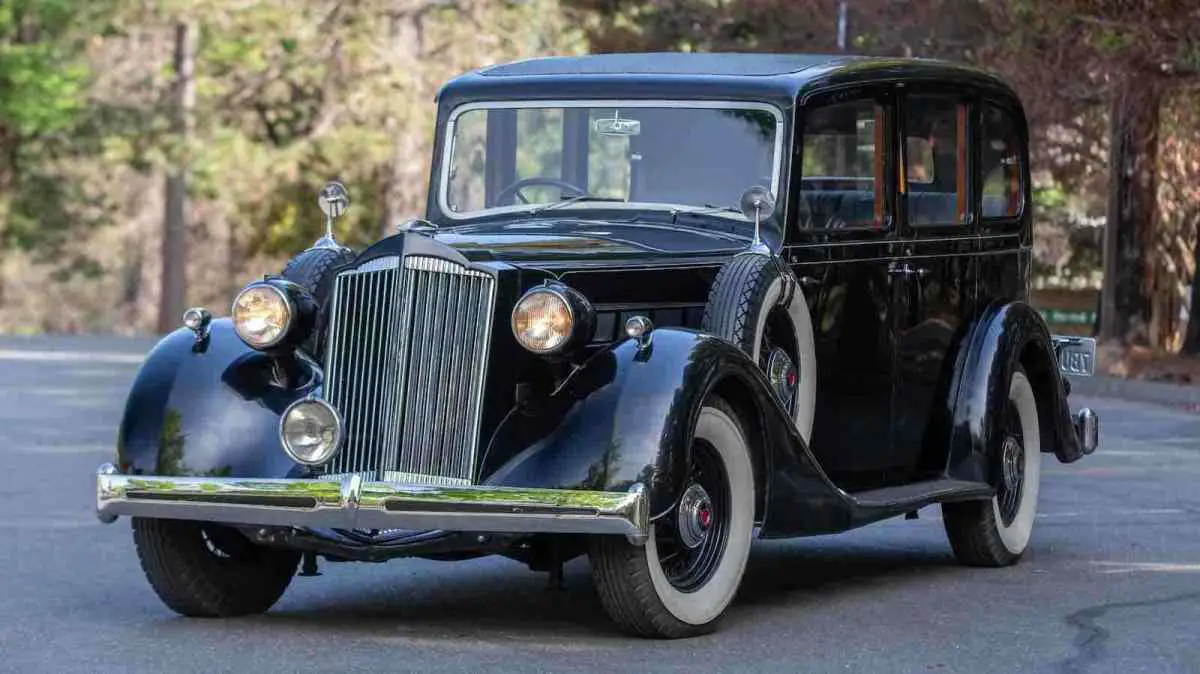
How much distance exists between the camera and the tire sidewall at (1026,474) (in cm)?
942

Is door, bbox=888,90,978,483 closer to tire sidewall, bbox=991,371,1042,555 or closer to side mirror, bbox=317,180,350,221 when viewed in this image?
tire sidewall, bbox=991,371,1042,555

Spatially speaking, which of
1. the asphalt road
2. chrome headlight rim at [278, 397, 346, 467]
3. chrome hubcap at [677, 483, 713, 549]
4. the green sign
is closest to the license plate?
the asphalt road

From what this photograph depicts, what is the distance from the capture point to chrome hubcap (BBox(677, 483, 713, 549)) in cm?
720

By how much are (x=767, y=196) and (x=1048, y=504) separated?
14.6 feet

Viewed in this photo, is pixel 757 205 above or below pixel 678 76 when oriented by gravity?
below

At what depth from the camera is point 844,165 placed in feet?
29.7

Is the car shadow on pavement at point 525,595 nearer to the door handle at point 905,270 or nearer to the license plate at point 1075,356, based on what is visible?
the license plate at point 1075,356

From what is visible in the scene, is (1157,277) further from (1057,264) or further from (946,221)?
(946,221)

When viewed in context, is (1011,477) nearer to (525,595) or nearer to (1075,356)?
(1075,356)

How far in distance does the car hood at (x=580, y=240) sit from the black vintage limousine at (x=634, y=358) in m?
0.03

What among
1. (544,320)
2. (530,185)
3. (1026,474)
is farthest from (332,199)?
(1026,474)

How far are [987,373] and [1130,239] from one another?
1654 centimetres

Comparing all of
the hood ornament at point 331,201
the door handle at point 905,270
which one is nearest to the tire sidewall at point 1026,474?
the door handle at point 905,270

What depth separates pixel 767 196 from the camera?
8109 millimetres
